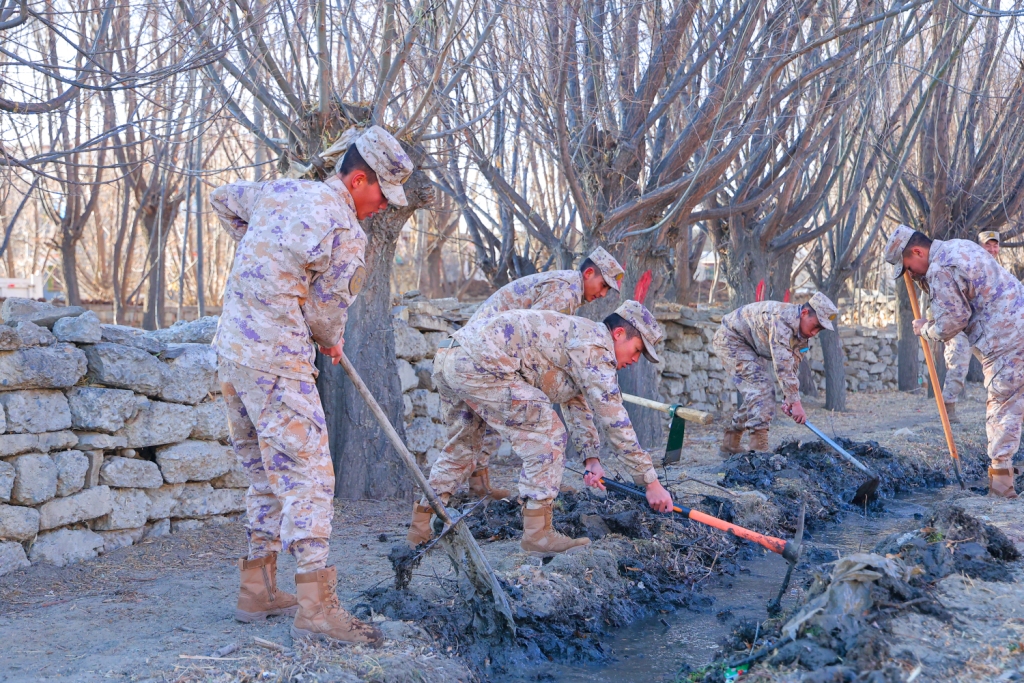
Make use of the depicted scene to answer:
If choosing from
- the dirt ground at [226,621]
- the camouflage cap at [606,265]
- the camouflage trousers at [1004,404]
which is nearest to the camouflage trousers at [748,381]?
the dirt ground at [226,621]

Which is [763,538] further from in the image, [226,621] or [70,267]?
[70,267]

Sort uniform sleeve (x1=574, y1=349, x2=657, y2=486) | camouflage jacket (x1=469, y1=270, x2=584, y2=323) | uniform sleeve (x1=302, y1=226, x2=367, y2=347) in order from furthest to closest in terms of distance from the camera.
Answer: camouflage jacket (x1=469, y1=270, x2=584, y2=323) → uniform sleeve (x1=574, y1=349, x2=657, y2=486) → uniform sleeve (x1=302, y1=226, x2=367, y2=347)

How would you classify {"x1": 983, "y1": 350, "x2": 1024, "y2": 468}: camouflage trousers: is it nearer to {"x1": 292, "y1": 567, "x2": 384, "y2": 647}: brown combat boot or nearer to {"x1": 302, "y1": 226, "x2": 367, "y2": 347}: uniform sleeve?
{"x1": 302, "y1": 226, "x2": 367, "y2": 347}: uniform sleeve

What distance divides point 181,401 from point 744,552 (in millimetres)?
3824

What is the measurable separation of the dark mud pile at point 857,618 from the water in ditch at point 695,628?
298 millimetres

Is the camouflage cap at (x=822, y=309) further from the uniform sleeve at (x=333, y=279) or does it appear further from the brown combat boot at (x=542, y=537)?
the uniform sleeve at (x=333, y=279)

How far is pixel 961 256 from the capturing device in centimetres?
586

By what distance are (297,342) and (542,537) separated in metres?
1.92

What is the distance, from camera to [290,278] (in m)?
3.31

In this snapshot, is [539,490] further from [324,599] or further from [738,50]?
[738,50]

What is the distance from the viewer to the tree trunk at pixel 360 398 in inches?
258

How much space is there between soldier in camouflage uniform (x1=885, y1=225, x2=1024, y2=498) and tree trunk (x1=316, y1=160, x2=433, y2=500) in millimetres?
3706

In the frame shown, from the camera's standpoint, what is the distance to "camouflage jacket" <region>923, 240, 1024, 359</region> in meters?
5.86

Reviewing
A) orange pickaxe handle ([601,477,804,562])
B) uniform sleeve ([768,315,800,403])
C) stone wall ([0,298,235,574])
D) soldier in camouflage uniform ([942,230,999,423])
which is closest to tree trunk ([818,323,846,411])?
uniform sleeve ([768,315,800,403])
